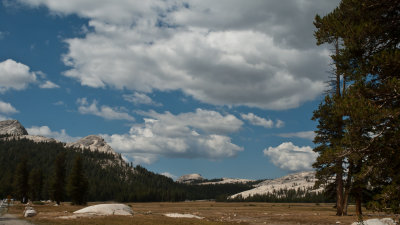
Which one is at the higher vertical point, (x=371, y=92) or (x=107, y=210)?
(x=371, y=92)

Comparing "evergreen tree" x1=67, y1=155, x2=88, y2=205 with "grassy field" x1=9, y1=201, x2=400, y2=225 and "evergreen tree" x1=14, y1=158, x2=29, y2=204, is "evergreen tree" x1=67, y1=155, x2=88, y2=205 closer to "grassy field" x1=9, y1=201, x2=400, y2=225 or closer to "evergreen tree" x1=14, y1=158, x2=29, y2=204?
"evergreen tree" x1=14, y1=158, x2=29, y2=204


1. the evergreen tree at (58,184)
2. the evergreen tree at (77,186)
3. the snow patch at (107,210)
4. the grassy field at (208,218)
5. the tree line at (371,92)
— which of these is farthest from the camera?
the evergreen tree at (58,184)

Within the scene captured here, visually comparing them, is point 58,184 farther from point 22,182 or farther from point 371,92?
point 371,92

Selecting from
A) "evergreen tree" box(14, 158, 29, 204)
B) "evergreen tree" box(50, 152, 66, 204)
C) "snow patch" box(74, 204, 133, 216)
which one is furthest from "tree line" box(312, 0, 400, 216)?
"evergreen tree" box(14, 158, 29, 204)

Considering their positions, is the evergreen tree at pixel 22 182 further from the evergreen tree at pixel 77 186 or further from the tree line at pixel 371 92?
the tree line at pixel 371 92

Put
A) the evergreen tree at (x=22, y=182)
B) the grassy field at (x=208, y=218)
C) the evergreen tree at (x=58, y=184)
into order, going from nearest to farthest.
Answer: the grassy field at (x=208, y=218) < the evergreen tree at (x=58, y=184) < the evergreen tree at (x=22, y=182)

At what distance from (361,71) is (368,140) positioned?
3304mm

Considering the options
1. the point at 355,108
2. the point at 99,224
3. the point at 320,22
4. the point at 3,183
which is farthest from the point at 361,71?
the point at 3,183

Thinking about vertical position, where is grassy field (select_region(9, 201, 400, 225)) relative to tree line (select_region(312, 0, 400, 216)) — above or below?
below

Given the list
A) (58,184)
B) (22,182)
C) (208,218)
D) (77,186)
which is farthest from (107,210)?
(22,182)

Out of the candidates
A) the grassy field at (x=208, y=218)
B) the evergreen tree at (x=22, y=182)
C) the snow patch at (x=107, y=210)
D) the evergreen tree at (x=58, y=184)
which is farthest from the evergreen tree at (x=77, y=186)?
the snow patch at (x=107, y=210)

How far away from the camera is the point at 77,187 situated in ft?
280

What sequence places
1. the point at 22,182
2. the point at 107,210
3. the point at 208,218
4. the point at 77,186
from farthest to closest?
the point at 22,182
the point at 77,186
the point at 107,210
the point at 208,218

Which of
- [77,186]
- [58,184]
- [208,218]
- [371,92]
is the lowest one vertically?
[208,218]
